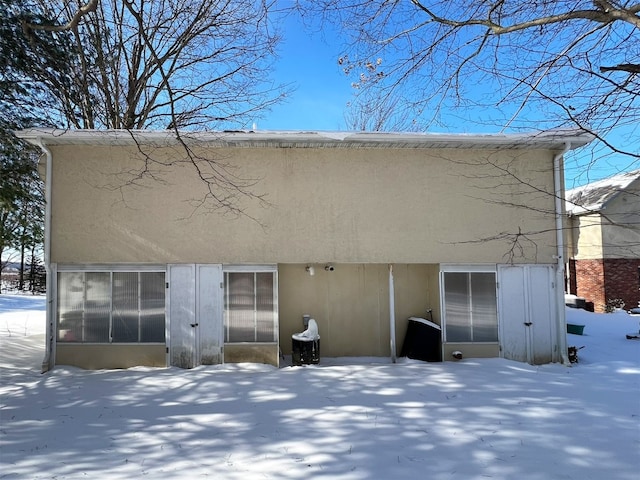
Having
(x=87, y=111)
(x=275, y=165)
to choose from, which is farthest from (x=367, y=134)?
(x=87, y=111)

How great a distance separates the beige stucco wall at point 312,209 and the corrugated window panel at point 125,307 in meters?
0.44

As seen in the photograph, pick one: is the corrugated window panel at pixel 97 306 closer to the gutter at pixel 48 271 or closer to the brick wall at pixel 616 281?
the gutter at pixel 48 271

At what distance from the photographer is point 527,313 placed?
27.2ft

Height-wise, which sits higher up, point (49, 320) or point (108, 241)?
point (108, 241)

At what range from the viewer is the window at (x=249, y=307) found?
8016mm

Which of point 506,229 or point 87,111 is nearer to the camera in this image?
point 506,229

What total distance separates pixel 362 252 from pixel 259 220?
2.24 m

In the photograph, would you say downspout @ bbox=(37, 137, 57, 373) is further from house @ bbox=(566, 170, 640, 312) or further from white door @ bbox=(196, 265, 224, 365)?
house @ bbox=(566, 170, 640, 312)

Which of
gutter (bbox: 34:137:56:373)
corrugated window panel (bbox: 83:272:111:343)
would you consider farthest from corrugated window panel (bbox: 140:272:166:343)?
gutter (bbox: 34:137:56:373)

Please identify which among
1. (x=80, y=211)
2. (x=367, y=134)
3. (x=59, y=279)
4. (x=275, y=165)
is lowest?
(x=59, y=279)

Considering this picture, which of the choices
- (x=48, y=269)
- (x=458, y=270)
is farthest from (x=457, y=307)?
(x=48, y=269)

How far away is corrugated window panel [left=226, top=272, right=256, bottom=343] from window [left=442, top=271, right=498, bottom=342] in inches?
161

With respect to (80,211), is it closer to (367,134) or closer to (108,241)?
(108,241)

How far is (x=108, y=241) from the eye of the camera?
7883 millimetres
